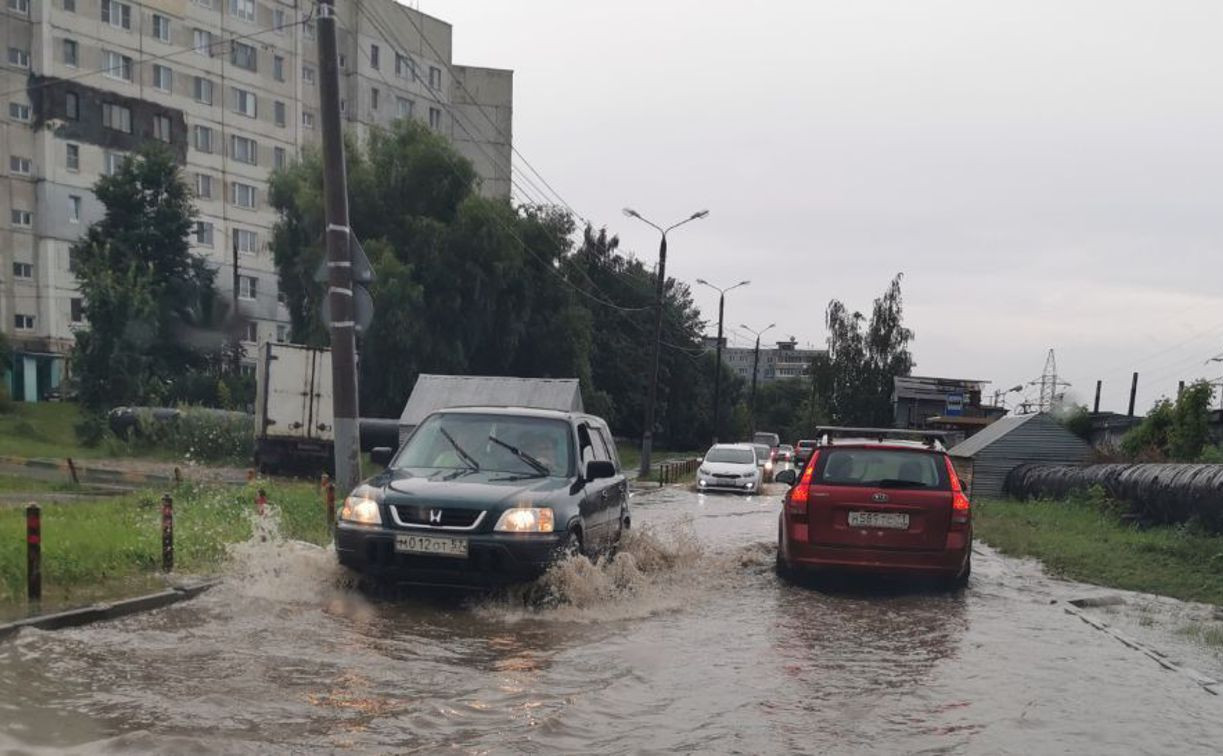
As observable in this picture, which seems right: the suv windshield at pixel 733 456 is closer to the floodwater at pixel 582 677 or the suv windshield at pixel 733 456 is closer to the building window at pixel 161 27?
the floodwater at pixel 582 677

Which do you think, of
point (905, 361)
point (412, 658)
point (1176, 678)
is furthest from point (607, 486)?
point (905, 361)

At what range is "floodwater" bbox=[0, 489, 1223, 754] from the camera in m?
5.08

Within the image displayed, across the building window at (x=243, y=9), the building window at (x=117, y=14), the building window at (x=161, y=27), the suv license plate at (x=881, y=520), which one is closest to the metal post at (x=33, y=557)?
the suv license plate at (x=881, y=520)

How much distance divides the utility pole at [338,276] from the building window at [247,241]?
5173 centimetres

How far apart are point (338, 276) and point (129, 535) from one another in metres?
3.45

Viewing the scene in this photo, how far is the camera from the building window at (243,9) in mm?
59062

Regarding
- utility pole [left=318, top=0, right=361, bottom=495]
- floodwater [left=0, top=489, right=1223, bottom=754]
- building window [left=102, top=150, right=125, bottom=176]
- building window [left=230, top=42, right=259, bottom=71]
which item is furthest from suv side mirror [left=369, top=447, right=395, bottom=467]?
building window [left=230, top=42, right=259, bottom=71]

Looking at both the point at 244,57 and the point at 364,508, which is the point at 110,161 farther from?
the point at 364,508

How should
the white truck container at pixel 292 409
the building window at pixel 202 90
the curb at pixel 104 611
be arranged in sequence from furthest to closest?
the building window at pixel 202 90, the white truck container at pixel 292 409, the curb at pixel 104 611

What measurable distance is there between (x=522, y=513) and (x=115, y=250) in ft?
156

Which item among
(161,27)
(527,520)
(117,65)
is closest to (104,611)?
(527,520)

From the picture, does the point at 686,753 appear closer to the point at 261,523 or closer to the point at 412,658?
the point at 412,658

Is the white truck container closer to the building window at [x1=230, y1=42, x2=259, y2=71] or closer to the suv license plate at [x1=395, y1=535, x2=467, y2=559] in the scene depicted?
the suv license plate at [x1=395, y1=535, x2=467, y2=559]

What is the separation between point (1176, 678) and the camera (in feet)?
22.4
